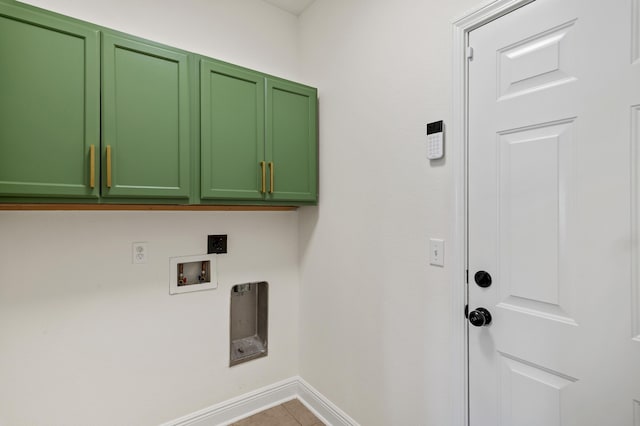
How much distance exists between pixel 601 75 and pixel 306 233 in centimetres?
178

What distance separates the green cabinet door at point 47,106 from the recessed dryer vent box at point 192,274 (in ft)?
2.30

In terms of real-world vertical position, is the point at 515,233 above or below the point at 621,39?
below

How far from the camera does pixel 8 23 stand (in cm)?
→ 129

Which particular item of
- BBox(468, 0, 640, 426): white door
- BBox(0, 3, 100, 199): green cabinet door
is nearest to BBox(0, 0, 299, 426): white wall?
BBox(0, 3, 100, 199): green cabinet door

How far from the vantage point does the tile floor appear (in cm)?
213

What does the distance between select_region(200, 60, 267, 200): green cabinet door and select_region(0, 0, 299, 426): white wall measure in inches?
15.5

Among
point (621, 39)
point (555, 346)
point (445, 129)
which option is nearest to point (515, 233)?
point (555, 346)

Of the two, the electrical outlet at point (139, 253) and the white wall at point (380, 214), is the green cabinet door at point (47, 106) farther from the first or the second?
the white wall at point (380, 214)

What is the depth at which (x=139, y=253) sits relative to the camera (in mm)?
1866

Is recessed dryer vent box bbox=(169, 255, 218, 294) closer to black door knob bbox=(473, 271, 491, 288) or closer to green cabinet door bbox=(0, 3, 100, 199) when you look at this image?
green cabinet door bbox=(0, 3, 100, 199)

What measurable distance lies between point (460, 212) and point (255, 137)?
1.20 meters

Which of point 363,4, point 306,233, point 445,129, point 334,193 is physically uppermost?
point 363,4

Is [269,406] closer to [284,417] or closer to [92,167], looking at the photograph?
[284,417]

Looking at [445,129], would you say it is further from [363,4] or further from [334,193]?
[363,4]
